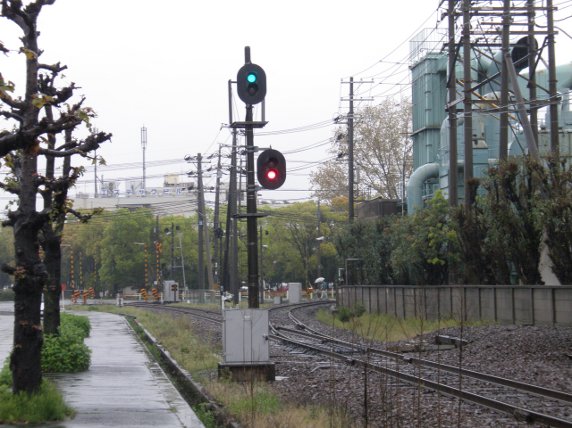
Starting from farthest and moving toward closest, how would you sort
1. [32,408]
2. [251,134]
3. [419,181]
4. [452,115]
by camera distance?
[419,181], [452,115], [251,134], [32,408]

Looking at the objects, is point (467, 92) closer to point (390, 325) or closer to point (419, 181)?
point (390, 325)

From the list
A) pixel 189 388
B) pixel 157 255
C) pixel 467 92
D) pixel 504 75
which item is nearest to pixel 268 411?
pixel 189 388

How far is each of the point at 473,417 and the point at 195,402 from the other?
5.08m

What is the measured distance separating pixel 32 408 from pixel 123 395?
3524 mm

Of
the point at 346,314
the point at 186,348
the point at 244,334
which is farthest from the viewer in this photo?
the point at 346,314

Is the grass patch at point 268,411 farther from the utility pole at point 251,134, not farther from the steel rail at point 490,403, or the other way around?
the utility pole at point 251,134

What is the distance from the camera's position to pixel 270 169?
54.2 ft

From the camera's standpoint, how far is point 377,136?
283ft

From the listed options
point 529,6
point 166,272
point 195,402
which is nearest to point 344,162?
point 166,272

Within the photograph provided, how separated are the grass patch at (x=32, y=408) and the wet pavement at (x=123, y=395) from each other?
23 cm

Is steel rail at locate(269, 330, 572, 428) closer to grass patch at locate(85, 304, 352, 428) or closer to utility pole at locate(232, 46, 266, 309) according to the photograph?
grass patch at locate(85, 304, 352, 428)

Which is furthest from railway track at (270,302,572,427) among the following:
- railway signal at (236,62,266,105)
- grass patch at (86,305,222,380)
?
railway signal at (236,62,266,105)

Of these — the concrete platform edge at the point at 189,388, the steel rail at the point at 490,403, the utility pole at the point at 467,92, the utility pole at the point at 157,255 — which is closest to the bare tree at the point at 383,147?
the utility pole at the point at 157,255

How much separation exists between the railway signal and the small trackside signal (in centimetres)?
112
